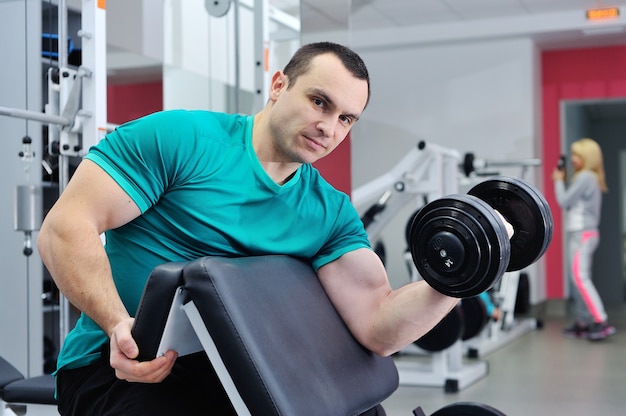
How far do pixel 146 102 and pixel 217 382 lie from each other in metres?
2.55

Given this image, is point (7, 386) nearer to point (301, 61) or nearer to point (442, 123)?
point (301, 61)

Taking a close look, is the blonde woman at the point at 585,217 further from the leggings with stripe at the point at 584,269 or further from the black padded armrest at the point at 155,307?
the black padded armrest at the point at 155,307

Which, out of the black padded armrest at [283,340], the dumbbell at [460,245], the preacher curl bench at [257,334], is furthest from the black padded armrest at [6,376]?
the dumbbell at [460,245]

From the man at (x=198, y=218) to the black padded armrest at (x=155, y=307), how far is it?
0.07 meters

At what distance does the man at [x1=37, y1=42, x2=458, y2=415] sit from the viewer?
50.5 inches

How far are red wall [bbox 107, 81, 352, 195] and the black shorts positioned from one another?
1759 millimetres

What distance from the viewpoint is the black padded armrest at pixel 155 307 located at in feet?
3.74

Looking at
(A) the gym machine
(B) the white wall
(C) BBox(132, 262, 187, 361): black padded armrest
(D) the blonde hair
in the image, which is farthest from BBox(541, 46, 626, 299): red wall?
(C) BBox(132, 262, 187, 361): black padded armrest

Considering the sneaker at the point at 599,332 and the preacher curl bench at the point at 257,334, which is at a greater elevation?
the preacher curl bench at the point at 257,334

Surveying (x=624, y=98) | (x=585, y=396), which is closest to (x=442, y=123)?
(x=624, y=98)

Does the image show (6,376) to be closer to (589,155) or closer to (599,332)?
(589,155)

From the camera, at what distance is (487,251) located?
1.20 m

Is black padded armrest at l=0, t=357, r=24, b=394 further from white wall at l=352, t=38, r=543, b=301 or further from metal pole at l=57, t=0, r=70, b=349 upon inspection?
white wall at l=352, t=38, r=543, b=301

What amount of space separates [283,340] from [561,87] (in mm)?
7205
